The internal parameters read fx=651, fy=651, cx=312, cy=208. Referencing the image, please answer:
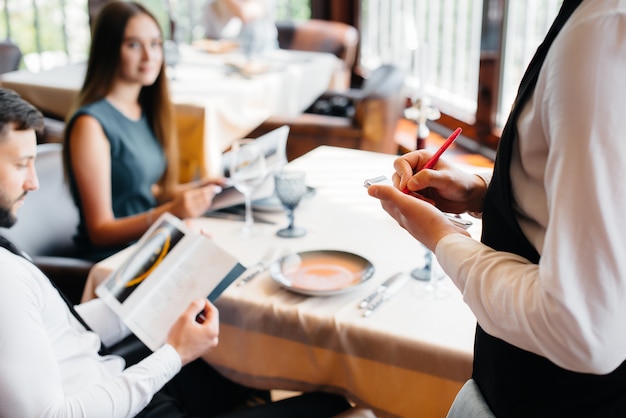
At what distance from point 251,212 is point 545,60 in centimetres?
118

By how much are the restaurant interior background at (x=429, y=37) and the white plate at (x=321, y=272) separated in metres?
0.98

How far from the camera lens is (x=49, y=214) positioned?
6.32 feet

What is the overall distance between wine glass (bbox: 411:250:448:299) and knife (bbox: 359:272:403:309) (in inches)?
1.7

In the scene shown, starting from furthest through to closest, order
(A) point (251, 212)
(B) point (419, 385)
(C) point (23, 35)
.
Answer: (C) point (23, 35) → (A) point (251, 212) → (B) point (419, 385)

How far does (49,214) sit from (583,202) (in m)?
1.66

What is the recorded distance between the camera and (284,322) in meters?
1.27

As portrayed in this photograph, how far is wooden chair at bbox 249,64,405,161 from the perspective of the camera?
3.16m

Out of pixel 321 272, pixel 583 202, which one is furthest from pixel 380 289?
pixel 583 202

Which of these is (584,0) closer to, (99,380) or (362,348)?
(362,348)

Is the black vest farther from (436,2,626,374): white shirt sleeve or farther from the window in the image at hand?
the window


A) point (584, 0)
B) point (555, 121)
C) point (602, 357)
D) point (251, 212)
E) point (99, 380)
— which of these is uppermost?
point (584, 0)

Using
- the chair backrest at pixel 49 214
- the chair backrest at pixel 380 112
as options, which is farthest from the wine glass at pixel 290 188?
the chair backrest at pixel 380 112

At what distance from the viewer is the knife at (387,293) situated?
1.25 m

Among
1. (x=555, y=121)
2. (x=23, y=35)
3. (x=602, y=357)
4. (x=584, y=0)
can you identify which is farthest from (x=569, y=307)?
(x=23, y=35)
